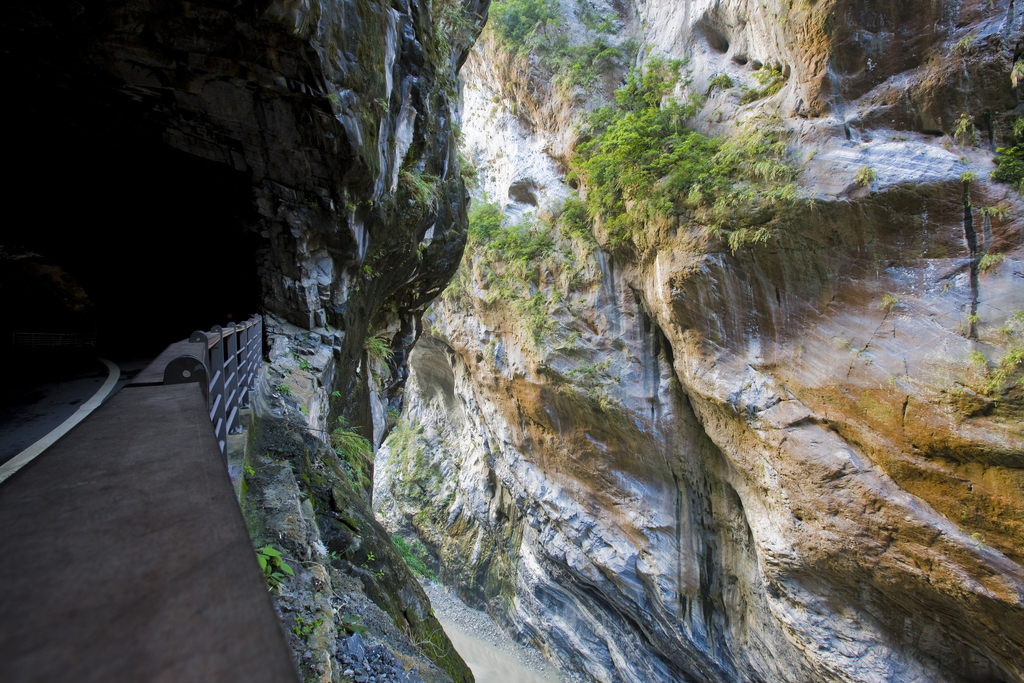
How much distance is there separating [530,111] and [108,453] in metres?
15.1

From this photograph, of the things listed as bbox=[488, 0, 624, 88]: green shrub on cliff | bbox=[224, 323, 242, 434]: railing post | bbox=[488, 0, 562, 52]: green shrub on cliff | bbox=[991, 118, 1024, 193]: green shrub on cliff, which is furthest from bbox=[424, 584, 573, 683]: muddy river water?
bbox=[488, 0, 562, 52]: green shrub on cliff

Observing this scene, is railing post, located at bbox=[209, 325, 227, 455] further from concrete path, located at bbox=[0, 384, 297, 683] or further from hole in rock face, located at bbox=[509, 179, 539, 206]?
hole in rock face, located at bbox=[509, 179, 539, 206]

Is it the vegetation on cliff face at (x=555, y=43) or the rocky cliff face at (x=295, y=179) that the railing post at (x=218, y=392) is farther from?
the vegetation on cliff face at (x=555, y=43)

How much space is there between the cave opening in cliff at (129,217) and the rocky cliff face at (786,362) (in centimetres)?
784

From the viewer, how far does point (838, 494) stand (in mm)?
7793

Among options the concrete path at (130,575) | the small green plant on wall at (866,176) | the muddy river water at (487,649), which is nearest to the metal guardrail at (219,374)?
the concrete path at (130,575)

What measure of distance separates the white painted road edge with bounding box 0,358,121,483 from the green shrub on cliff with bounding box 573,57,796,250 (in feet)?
30.5

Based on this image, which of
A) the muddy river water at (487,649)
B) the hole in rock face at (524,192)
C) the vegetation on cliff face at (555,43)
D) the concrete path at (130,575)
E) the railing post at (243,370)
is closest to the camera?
the concrete path at (130,575)

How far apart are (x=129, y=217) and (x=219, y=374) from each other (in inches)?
256

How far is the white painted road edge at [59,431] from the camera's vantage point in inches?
78.3

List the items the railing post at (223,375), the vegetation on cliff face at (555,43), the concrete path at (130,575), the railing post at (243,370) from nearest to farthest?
1. the concrete path at (130,575)
2. the railing post at (223,375)
3. the railing post at (243,370)
4. the vegetation on cliff face at (555,43)

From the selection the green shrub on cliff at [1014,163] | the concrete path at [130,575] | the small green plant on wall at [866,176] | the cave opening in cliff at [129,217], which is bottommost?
the concrete path at [130,575]

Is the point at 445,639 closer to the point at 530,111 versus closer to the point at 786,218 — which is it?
the point at 786,218

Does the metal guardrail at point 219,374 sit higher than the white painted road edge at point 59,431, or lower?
higher
